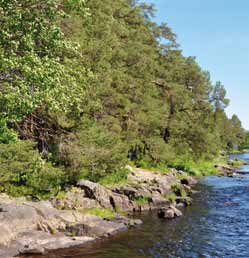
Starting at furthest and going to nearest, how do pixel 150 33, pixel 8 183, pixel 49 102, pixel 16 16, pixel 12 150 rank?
1. pixel 150 33
2. pixel 8 183
3. pixel 12 150
4. pixel 49 102
5. pixel 16 16

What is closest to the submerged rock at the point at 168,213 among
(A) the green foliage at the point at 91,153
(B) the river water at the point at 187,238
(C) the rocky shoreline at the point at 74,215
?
(C) the rocky shoreline at the point at 74,215

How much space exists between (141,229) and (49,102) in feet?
35.1

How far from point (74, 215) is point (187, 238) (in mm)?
6360

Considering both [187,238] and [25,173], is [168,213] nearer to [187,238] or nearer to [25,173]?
[187,238]

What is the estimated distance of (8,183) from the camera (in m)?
25.3

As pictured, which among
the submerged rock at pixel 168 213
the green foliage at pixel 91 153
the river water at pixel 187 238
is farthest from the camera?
the green foliage at pixel 91 153

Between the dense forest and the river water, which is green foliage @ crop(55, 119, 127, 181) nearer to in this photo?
the dense forest

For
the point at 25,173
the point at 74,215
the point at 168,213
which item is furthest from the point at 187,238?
the point at 25,173

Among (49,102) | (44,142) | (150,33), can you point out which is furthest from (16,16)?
(150,33)

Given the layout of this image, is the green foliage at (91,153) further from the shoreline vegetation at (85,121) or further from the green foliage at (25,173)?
the green foliage at (25,173)

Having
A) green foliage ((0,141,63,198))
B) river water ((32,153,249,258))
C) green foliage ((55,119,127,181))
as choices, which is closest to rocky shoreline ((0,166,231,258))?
river water ((32,153,249,258))

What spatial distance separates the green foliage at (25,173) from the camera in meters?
22.5

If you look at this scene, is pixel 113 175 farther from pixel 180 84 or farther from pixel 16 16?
pixel 180 84

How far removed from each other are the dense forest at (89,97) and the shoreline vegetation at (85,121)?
0.27 feet
